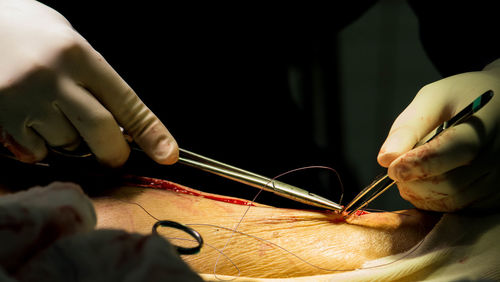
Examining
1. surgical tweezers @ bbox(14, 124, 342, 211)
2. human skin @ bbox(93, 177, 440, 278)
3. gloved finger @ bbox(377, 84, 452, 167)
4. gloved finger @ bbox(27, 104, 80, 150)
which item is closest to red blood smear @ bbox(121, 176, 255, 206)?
human skin @ bbox(93, 177, 440, 278)

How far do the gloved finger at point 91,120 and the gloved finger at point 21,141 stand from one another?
0.13 m

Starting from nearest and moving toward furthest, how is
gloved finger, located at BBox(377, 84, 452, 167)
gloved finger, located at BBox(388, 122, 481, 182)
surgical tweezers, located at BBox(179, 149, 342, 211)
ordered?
gloved finger, located at BBox(388, 122, 481, 182)
gloved finger, located at BBox(377, 84, 452, 167)
surgical tweezers, located at BBox(179, 149, 342, 211)

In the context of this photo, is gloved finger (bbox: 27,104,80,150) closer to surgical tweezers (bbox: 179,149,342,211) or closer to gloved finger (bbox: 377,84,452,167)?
surgical tweezers (bbox: 179,149,342,211)

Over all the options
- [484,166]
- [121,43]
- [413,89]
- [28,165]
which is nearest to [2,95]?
[28,165]

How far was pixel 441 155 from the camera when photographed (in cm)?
95

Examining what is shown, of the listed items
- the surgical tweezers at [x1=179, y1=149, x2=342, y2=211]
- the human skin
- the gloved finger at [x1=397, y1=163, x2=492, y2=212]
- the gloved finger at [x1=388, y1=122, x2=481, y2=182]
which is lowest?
the human skin

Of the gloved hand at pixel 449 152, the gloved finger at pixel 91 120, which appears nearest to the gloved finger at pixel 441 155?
the gloved hand at pixel 449 152

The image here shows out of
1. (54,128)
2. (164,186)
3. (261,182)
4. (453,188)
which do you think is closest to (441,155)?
(453,188)

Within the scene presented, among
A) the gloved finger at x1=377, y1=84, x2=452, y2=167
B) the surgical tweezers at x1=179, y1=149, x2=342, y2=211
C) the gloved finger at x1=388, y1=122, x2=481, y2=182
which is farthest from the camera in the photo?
the surgical tweezers at x1=179, y1=149, x2=342, y2=211

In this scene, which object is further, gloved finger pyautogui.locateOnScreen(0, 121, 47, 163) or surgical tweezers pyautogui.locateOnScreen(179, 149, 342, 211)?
surgical tweezers pyautogui.locateOnScreen(179, 149, 342, 211)

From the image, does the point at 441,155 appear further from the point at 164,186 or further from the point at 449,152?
the point at 164,186

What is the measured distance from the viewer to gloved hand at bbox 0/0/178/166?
1.04 meters

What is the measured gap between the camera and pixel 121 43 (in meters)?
1.52

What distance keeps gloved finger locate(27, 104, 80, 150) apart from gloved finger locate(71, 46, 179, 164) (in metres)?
0.14
